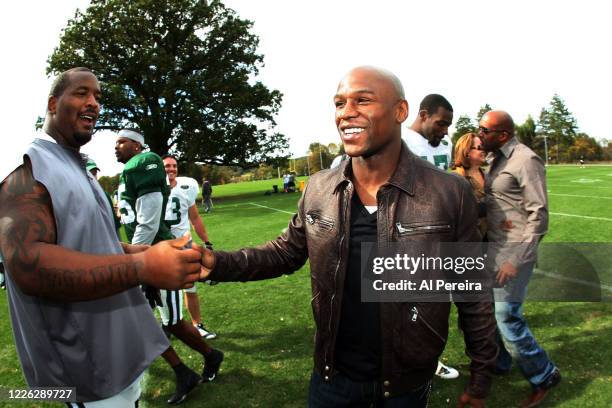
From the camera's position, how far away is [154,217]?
415cm

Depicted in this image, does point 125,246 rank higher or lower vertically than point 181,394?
higher

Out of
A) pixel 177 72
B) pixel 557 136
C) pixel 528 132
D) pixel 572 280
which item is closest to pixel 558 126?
pixel 557 136

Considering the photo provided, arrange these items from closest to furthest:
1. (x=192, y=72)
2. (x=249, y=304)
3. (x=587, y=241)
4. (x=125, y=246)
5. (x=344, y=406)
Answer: (x=344, y=406)
(x=125, y=246)
(x=249, y=304)
(x=587, y=241)
(x=192, y=72)

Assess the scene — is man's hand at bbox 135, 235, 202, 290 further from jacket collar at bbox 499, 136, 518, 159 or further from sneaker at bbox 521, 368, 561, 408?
sneaker at bbox 521, 368, 561, 408

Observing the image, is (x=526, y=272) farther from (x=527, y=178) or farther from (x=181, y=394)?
(x=181, y=394)

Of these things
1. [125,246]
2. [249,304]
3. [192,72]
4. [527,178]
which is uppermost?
[192,72]

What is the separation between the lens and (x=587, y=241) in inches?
394

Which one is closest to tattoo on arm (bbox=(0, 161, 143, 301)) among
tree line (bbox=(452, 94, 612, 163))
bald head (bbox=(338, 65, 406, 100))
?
bald head (bbox=(338, 65, 406, 100))

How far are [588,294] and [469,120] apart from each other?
364ft

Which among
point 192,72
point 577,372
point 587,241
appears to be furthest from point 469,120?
point 577,372

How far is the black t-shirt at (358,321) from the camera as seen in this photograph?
2.13 m

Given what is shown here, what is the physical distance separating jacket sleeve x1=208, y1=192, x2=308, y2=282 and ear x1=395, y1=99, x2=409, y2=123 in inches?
28.6

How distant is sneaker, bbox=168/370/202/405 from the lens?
13.1 feet

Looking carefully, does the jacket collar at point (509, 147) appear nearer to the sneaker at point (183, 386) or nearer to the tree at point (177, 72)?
the sneaker at point (183, 386)
